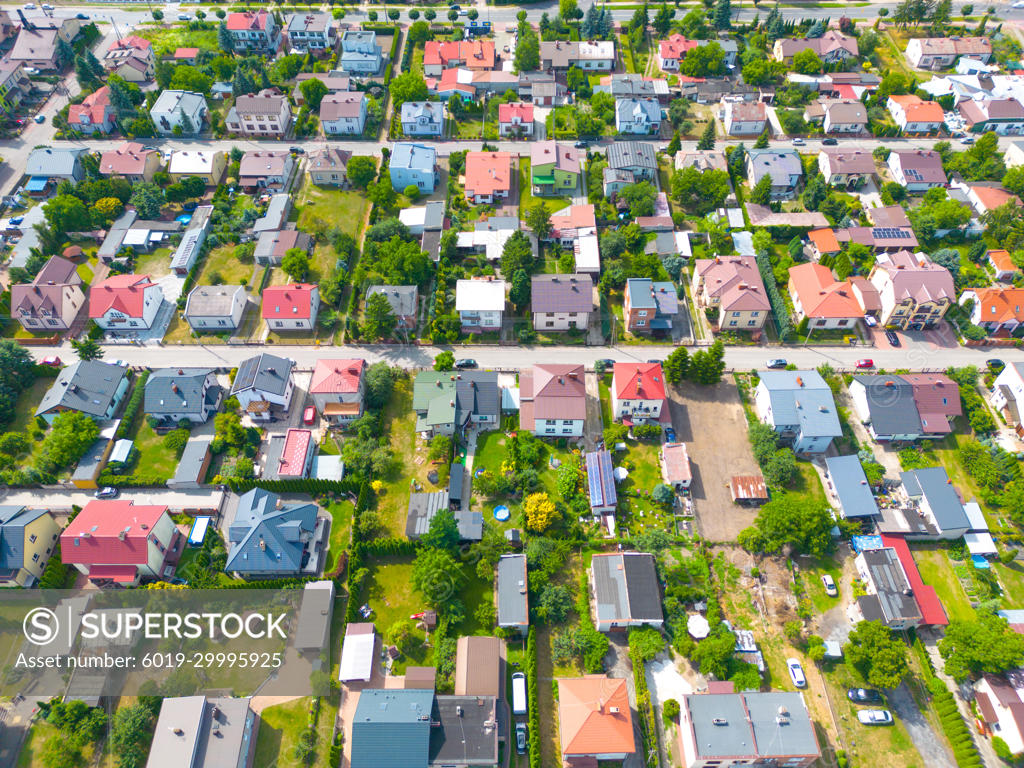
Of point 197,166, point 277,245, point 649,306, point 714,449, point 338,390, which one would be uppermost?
point 197,166

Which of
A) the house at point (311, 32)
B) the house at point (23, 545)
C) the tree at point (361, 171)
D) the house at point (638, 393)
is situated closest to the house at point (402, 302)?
the tree at point (361, 171)

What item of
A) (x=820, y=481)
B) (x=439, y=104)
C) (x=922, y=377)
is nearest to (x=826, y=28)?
(x=439, y=104)

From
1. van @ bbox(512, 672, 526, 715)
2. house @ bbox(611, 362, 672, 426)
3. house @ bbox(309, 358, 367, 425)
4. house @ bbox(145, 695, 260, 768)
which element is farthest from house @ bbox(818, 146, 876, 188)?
house @ bbox(145, 695, 260, 768)

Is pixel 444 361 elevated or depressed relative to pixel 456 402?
elevated

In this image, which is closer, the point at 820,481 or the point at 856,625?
the point at 856,625

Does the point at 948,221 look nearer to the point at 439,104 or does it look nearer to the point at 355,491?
the point at 439,104

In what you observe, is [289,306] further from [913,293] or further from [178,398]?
[913,293]

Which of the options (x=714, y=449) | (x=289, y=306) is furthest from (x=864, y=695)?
(x=289, y=306)

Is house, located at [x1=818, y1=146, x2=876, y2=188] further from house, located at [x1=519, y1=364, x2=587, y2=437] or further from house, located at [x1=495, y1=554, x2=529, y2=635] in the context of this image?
house, located at [x1=495, y1=554, x2=529, y2=635]
